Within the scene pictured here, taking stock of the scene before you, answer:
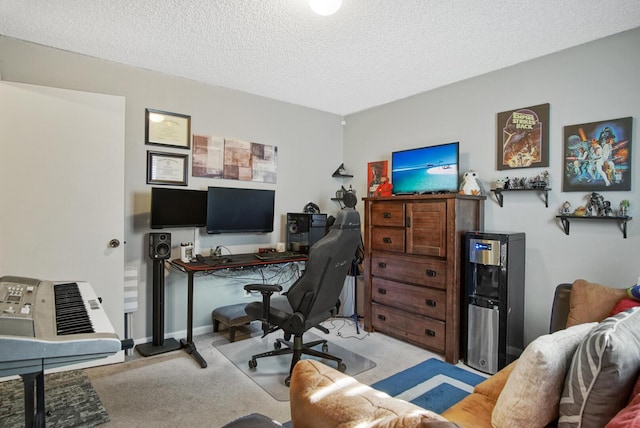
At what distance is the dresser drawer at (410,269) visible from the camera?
3033 millimetres

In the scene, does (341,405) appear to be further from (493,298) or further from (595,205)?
(595,205)

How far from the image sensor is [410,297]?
3252mm

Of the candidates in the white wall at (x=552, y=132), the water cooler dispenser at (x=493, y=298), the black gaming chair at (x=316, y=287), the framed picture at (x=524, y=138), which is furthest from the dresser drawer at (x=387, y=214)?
the framed picture at (x=524, y=138)

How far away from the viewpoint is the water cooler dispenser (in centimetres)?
267

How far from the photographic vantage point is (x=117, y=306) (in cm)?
289

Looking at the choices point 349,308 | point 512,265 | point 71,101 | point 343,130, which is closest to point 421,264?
point 512,265

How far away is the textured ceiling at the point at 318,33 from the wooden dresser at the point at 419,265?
120 cm

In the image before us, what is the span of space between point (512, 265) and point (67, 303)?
292 cm

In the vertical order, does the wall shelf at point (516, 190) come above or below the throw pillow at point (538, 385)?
above

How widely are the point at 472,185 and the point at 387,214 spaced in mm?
825

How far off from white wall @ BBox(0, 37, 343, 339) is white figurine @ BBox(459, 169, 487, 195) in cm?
180

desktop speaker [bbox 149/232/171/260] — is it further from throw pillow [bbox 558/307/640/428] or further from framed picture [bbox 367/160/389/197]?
throw pillow [bbox 558/307/640/428]

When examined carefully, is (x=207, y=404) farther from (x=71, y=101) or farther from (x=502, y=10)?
(x=502, y=10)

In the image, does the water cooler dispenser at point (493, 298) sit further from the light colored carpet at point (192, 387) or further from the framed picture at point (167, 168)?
the framed picture at point (167, 168)
